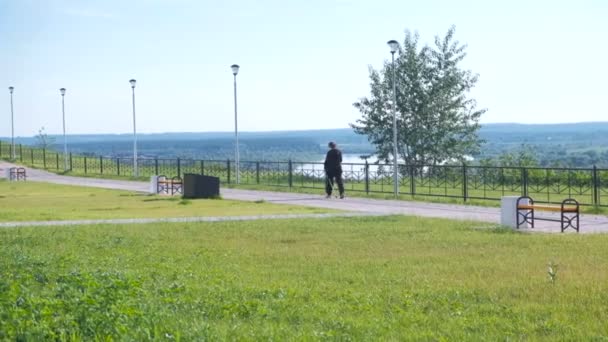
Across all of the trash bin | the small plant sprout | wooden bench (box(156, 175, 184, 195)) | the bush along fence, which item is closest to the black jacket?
the bush along fence

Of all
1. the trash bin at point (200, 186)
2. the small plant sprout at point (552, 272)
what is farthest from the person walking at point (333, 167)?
the small plant sprout at point (552, 272)

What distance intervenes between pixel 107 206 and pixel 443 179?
10.6m

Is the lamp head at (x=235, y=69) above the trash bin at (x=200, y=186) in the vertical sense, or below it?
above

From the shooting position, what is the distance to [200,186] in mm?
29781

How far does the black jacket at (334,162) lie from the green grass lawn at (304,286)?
11071 millimetres

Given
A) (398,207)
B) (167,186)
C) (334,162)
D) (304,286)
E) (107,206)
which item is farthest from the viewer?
(167,186)

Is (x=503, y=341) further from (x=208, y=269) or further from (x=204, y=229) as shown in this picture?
(x=204, y=229)

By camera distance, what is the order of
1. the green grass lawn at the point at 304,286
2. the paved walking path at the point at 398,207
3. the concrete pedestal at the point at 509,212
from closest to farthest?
the green grass lawn at the point at 304,286, the concrete pedestal at the point at 509,212, the paved walking path at the point at 398,207

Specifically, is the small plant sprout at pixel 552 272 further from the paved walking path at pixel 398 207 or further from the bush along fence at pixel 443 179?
the bush along fence at pixel 443 179

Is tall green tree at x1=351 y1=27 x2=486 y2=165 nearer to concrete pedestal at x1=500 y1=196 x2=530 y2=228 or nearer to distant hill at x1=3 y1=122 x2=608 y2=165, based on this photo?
distant hill at x1=3 y1=122 x2=608 y2=165

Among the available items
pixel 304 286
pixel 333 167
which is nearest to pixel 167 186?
pixel 333 167

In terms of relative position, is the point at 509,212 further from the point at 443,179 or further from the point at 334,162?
the point at 443,179

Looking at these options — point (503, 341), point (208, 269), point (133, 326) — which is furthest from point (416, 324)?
point (208, 269)

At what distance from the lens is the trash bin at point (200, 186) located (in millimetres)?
29688
